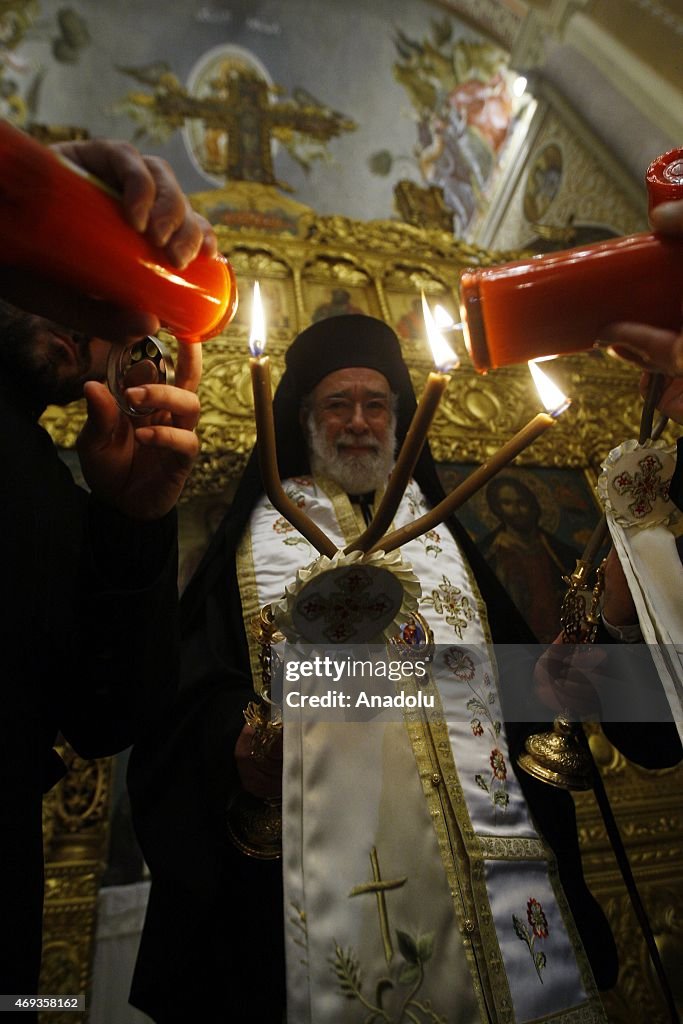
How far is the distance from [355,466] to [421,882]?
1.03 metres

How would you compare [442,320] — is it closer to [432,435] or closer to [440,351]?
[440,351]

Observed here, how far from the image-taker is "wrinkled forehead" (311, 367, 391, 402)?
190cm

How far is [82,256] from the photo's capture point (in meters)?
0.67

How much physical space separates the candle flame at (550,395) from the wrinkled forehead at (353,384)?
1051 mm

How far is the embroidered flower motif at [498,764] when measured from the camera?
53.0 inches

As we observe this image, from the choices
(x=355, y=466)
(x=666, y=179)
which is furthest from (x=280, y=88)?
(x=666, y=179)

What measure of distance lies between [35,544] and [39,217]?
69 cm

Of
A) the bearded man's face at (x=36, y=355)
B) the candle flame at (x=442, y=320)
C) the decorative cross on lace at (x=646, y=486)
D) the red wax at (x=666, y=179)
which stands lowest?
the decorative cross on lace at (x=646, y=486)

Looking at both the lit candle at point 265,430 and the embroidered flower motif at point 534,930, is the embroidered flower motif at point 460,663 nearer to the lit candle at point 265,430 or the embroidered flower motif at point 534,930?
the embroidered flower motif at point 534,930

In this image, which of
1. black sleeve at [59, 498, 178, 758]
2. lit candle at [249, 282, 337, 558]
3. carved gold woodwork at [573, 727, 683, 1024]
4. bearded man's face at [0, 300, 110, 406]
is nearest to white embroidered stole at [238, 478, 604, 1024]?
black sleeve at [59, 498, 178, 758]

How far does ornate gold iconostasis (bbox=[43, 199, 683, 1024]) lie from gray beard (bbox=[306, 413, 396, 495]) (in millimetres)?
761

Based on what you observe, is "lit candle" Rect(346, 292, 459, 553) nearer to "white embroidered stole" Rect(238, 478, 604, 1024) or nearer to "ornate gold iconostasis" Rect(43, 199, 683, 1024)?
"white embroidered stole" Rect(238, 478, 604, 1024)

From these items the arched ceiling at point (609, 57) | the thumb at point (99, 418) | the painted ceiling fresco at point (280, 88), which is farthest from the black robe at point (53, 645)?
the painted ceiling fresco at point (280, 88)

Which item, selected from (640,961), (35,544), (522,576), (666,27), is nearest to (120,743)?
(35,544)
